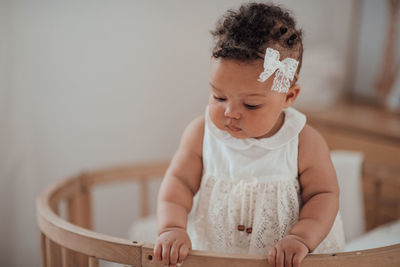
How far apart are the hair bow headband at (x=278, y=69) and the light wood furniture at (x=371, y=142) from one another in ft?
2.16

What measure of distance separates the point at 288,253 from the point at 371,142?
946 millimetres

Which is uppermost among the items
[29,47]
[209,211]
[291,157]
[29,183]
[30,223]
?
[29,47]

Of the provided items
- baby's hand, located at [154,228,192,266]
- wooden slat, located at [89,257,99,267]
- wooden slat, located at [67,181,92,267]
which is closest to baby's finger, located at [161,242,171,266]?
baby's hand, located at [154,228,192,266]

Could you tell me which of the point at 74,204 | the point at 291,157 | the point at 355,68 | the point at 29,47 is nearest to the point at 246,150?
the point at 291,157

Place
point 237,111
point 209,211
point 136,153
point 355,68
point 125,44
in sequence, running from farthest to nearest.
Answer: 1. point 355,68
2. point 136,153
3. point 125,44
4. point 209,211
5. point 237,111

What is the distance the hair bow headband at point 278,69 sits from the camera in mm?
745

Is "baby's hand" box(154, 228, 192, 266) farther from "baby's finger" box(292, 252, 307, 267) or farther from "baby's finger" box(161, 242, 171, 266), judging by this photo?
"baby's finger" box(292, 252, 307, 267)

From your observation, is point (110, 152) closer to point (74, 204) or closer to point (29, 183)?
point (29, 183)

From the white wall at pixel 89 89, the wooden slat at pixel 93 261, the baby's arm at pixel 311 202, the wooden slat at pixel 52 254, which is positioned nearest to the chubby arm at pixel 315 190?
the baby's arm at pixel 311 202

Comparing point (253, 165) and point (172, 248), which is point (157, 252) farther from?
point (253, 165)

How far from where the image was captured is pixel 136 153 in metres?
1.71

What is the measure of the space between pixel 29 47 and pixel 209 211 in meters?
0.82

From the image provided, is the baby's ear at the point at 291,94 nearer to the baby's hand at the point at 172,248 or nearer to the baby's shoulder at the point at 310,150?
the baby's shoulder at the point at 310,150

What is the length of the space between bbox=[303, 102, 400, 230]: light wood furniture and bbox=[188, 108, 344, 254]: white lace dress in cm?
56
